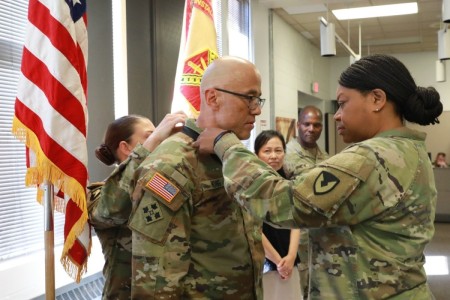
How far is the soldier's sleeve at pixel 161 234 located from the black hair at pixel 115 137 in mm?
618

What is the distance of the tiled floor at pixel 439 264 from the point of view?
443 cm

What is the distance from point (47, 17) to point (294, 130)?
5686 millimetres

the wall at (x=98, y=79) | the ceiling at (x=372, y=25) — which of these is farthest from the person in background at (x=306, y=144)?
the ceiling at (x=372, y=25)

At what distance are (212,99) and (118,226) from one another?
0.67m

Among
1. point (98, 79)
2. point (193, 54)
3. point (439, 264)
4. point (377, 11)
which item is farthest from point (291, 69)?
point (98, 79)

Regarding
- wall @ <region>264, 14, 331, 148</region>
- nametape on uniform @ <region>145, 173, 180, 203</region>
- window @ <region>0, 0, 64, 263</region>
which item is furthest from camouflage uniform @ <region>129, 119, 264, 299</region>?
wall @ <region>264, 14, 331, 148</region>

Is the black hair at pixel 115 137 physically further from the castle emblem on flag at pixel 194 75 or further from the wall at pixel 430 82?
the wall at pixel 430 82

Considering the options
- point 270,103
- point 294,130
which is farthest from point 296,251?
point 294,130

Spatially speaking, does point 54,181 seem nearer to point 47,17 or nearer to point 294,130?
point 47,17

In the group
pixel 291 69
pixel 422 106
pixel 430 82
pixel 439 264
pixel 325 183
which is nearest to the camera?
pixel 325 183

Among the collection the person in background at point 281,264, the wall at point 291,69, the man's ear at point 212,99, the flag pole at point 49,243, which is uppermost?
the wall at point 291,69

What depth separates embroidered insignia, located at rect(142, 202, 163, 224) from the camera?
1.36 metres

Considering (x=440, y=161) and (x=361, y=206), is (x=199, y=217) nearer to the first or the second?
(x=361, y=206)

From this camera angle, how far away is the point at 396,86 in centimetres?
133
